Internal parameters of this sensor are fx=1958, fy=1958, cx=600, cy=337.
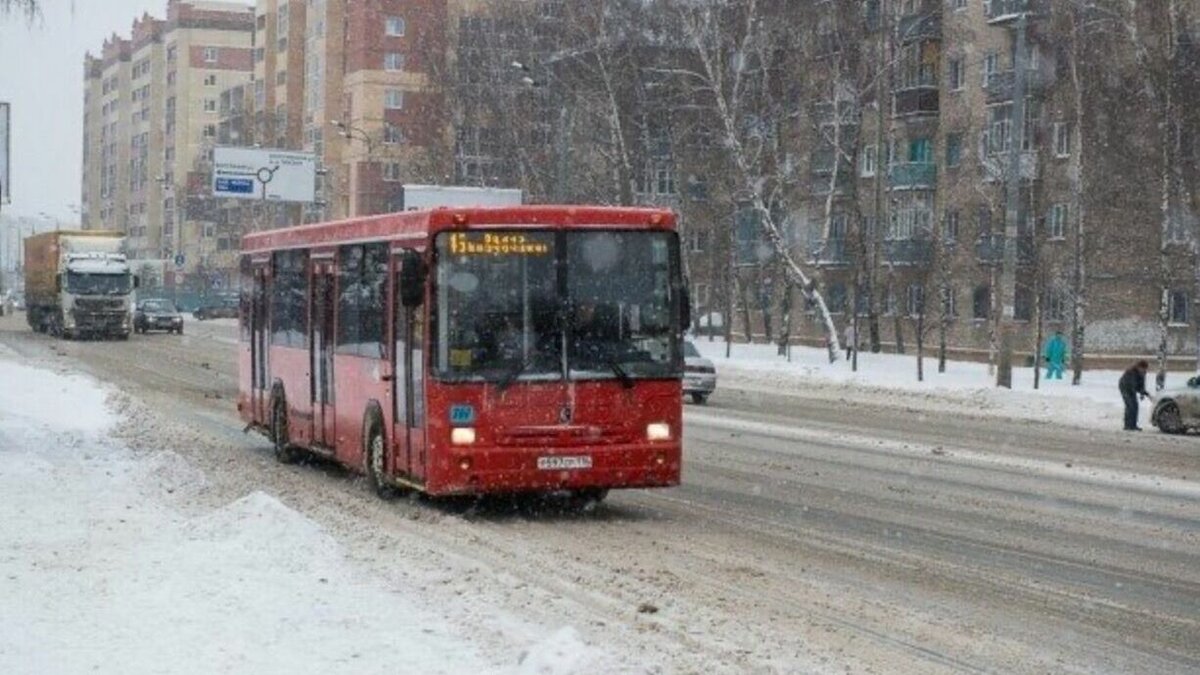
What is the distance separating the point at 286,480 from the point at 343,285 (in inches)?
87.2

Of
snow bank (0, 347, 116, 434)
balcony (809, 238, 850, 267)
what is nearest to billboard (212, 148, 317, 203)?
balcony (809, 238, 850, 267)

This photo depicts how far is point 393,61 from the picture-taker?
115m

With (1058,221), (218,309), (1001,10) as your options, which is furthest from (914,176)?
(218,309)

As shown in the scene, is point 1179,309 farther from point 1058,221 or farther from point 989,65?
point 989,65

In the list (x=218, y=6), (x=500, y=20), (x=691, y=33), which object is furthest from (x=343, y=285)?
(x=218, y=6)

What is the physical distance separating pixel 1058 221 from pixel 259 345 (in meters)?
43.7

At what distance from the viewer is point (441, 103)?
74.6 metres

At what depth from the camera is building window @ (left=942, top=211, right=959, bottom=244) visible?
67188 mm

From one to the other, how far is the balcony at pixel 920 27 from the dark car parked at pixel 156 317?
3423 centimetres

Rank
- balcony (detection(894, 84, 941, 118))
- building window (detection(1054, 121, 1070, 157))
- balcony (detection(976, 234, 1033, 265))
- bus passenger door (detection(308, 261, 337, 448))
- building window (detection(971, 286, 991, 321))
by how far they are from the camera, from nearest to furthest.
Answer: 1. bus passenger door (detection(308, 261, 337, 448))
2. balcony (detection(976, 234, 1033, 265))
3. building window (detection(1054, 121, 1070, 157))
4. building window (detection(971, 286, 991, 321))
5. balcony (detection(894, 84, 941, 118))

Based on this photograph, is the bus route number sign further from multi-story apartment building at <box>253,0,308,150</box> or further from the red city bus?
multi-story apartment building at <box>253,0,308,150</box>

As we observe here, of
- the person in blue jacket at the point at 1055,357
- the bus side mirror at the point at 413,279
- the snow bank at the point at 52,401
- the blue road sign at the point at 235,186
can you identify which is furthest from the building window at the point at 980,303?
the bus side mirror at the point at 413,279

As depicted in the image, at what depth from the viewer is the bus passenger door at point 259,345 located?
23703 mm

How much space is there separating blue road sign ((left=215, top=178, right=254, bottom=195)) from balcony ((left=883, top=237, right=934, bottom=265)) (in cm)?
3034
